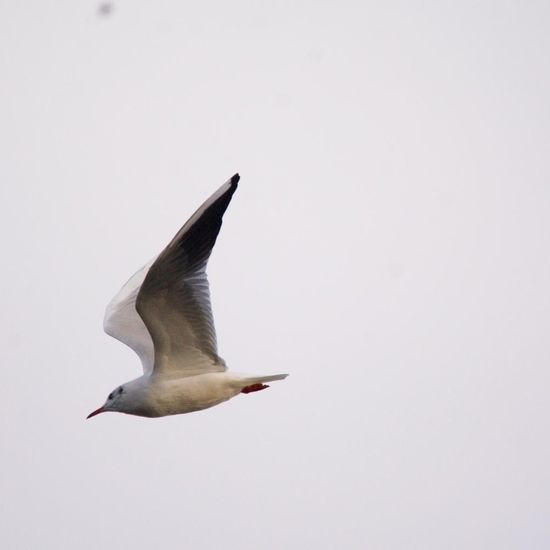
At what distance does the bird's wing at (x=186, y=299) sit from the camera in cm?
852

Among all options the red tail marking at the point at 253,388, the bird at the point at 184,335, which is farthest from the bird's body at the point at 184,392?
the red tail marking at the point at 253,388

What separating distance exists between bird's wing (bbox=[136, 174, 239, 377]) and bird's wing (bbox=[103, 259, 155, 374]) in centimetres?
60

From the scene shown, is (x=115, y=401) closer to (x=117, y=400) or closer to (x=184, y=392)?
(x=117, y=400)

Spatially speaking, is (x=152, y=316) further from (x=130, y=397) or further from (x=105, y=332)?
(x=105, y=332)

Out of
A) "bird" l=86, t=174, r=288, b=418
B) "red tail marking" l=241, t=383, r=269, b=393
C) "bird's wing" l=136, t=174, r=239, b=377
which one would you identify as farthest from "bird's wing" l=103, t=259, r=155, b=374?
"red tail marking" l=241, t=383, r=269, b=393

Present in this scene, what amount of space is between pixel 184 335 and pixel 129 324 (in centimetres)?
142

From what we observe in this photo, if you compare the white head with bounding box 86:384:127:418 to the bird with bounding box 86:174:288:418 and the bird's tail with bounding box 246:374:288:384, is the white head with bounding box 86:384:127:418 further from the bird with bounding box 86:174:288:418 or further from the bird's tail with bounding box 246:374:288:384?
the bird's tail with bounding box 246:374:288:384

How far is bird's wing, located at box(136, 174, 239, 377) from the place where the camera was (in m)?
8.52

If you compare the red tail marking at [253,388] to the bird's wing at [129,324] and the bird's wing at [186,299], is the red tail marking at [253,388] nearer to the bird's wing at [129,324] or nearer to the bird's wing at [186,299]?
the bird's wing at [186,299]

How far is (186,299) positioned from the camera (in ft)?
29.1

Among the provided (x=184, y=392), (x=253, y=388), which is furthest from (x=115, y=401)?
(x=253, y=388)

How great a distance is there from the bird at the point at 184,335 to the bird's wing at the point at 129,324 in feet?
1.33

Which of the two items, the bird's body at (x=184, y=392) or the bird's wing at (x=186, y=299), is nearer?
the bird's wing at (x=186, y=299)

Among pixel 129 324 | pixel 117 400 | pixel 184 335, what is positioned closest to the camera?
pixel 184 335
